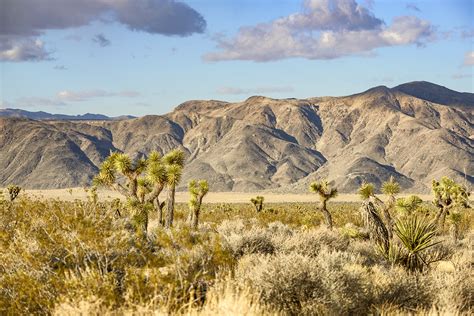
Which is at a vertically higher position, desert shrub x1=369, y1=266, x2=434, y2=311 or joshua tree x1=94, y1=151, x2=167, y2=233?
joshua tree x1=94, y1=151, x2=167, y2=233

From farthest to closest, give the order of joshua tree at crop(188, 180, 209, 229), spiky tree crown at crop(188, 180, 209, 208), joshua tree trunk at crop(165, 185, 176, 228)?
spiky tree crown at crop(188, 180, 209, 208) → joshua tree at crop(188, 180, 209, 229) → joshua tree trunk at crop(165, 185, 176, 228)

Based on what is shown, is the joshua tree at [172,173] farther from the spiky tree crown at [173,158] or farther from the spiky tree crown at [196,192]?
the spiky tree crown at [196,192]

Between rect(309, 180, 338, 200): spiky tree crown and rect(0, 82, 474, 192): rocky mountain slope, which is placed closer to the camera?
rect(309, 180, 338, 200): spiky tree crown

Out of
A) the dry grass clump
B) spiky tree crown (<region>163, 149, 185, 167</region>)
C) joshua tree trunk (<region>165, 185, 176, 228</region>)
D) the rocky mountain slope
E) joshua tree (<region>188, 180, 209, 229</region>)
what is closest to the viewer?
the dry grass clump

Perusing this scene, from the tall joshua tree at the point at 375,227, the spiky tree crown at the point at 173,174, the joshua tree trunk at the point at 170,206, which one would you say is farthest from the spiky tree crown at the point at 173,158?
the tall joshua tree at the point at 375,227

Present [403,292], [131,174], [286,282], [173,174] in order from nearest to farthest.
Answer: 1. [286,282]
2. [403,292]
3. [131,174]
4. [173,174]

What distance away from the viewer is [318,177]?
159 meters

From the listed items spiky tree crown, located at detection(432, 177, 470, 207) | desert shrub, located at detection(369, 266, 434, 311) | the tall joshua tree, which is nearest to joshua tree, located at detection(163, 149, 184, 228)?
the tall joshua tree

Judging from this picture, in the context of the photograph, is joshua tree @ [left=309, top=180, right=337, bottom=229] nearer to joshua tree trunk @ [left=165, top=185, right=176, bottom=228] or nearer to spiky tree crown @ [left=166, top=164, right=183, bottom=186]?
joshua tree trunk @ [left=165, top=185, right=176, bottom=228]

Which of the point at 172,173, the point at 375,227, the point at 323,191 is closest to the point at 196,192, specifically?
the point at 172,173

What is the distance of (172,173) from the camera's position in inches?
1129

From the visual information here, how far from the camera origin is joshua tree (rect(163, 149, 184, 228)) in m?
28.7

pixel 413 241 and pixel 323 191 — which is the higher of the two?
pixel 323 191

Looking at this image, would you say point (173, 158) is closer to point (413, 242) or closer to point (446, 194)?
point (446, 194)
